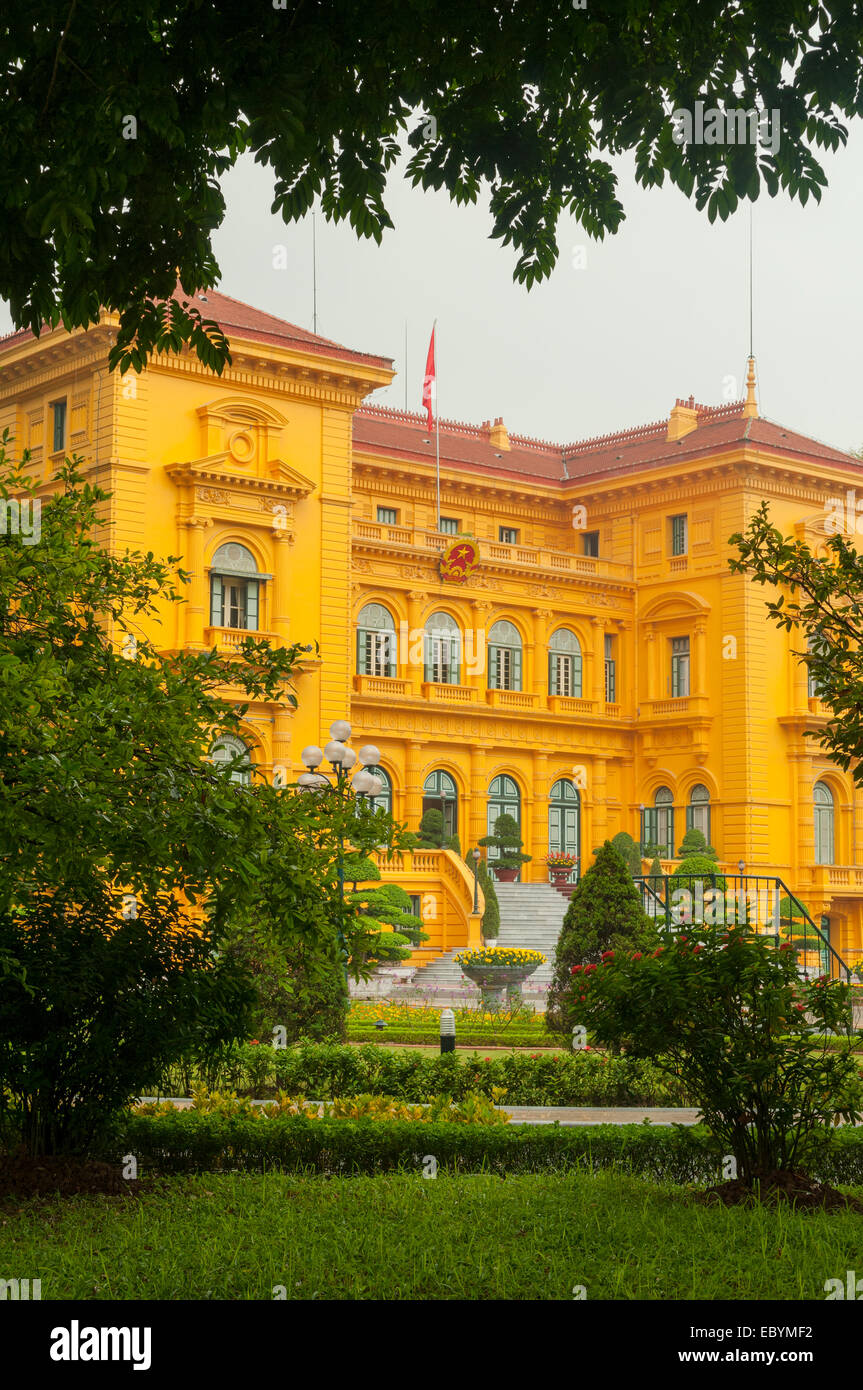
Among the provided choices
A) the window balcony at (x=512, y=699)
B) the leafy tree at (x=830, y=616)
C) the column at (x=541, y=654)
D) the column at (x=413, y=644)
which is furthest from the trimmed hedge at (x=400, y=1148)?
the column at (x=541, y=654)

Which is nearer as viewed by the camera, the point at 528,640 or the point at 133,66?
the point at 133,66

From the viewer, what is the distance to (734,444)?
151ft

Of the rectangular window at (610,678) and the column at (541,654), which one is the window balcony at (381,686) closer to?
the column at (541,654)

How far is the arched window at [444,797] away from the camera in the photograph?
1705 inches

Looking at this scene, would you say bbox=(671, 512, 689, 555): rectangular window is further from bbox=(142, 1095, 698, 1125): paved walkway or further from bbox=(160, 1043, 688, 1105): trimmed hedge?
bbox=(142, 1095, 698, 1125): paved walkway

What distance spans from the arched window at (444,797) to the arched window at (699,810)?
751 cm

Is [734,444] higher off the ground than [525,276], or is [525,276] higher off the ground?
[734,444]

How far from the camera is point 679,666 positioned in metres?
48.1

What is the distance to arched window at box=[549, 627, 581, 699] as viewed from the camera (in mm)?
46750

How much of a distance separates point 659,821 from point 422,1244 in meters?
41.1
